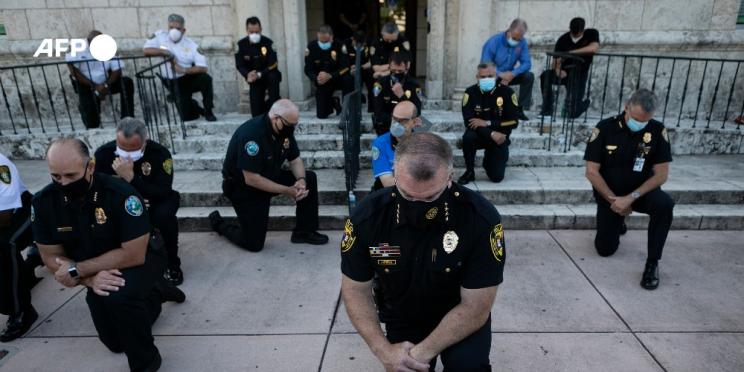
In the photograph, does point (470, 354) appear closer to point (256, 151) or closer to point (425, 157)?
point (425, 157)

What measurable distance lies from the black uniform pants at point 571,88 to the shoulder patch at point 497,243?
14.9ft

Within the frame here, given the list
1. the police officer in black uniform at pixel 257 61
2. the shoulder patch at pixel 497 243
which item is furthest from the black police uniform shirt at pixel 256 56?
the shoulder patch at pixel 497 243

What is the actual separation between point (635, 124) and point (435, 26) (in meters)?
4.05

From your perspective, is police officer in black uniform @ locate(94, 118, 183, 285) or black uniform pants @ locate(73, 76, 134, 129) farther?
black uniform pants @ locate(73, 76, 134, 129)

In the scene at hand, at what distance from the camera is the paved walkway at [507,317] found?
2.98 m

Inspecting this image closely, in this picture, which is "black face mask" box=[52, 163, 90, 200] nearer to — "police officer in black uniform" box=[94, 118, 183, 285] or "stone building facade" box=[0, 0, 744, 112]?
"police officer in black uniform" box=[94, 118, 183, 285]

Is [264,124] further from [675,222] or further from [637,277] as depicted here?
[675,222]

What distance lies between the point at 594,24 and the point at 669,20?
105cm

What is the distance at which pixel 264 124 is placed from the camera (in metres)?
4.29

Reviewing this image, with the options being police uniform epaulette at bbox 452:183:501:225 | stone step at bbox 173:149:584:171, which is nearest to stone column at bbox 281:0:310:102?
stone step at bbox 173:149:584:171

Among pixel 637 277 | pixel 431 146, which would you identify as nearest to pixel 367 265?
pixel 431 146

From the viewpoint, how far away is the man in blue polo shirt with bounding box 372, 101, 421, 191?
4.08 metres

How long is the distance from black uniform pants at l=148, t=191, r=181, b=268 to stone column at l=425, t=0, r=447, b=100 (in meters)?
4.65

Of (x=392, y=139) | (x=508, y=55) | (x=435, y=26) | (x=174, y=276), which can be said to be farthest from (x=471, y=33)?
(x=174, y=276)
